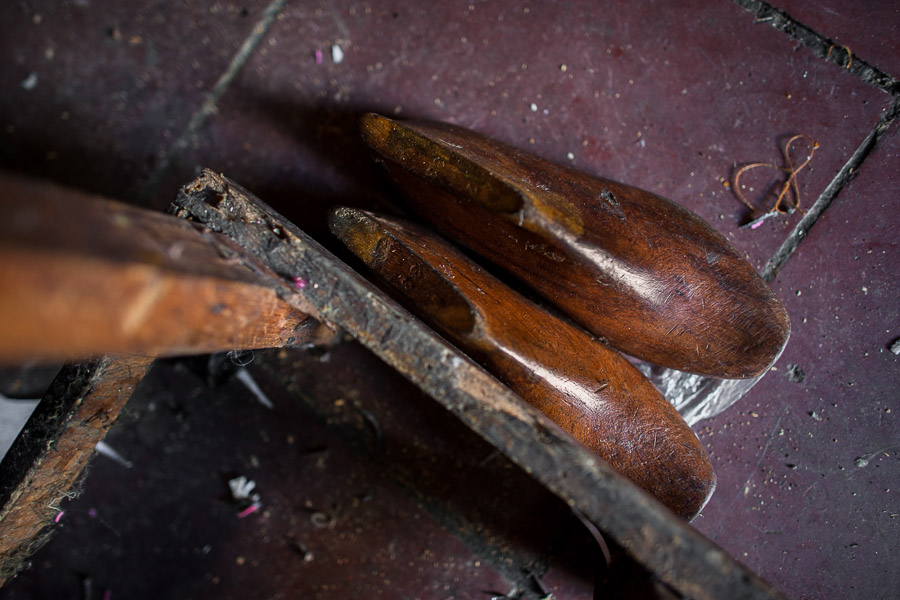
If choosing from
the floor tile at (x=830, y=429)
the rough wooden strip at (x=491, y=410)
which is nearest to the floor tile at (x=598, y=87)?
the floor tile at (x=830, y=429)

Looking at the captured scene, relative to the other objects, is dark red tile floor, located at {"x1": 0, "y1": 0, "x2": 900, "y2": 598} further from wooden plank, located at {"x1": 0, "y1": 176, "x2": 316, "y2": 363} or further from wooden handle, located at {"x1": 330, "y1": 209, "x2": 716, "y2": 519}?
wooden plank, located at {"x1": 0, "y1": 176, "x2": 316, "y2": 363}

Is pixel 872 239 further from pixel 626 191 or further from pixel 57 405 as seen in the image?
pixel 57 405

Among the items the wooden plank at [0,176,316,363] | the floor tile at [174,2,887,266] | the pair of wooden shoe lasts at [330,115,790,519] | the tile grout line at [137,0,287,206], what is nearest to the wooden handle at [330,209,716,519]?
the pair of wooden shoe lasts at [330,115,790,519]

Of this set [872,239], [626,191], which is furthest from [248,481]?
[872,239]

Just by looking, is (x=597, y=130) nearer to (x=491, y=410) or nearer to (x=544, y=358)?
(x=544, y=358)

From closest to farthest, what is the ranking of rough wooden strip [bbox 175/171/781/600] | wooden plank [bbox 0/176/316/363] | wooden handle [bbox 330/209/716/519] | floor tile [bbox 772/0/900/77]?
wooden plank [bbox 0/176/316/363] → rough wooden strip [bbox 175/171/781/600] → wooden handle [bbox 330/209/716/519] → floor tile [bbox 772/0/900/77]

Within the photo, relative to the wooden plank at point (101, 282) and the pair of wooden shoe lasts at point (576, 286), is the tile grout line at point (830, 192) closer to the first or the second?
the pair of wooden shoe lasts at point (576, 286)

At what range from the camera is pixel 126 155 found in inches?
49.8

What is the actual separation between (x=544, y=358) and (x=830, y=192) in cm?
85

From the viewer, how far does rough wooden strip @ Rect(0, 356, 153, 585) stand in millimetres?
800

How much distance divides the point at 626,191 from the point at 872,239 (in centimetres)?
62

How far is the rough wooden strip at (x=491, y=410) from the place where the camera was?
639 mm

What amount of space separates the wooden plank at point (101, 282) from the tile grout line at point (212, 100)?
0.78 m

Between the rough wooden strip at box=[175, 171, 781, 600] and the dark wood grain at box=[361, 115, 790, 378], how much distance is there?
24 cm
